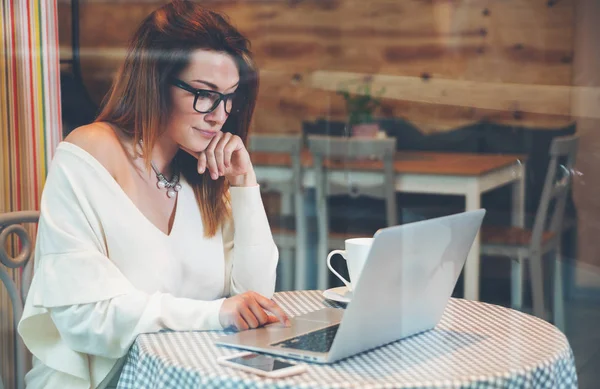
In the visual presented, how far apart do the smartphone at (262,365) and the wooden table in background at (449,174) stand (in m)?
1.03

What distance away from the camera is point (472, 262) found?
250cm

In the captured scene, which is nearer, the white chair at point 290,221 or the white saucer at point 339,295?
the white saucer at point 339,295

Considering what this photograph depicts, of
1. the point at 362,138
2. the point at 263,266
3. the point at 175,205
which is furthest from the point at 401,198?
the point at 175,205

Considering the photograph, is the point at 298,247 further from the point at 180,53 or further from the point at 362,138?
the point at 180,53

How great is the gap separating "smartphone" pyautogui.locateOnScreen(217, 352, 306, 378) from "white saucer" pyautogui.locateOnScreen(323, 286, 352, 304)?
38cm

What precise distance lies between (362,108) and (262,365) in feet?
4.70

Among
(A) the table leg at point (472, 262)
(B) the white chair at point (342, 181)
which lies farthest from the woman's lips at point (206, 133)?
(A) the table leg at point (472, 262)

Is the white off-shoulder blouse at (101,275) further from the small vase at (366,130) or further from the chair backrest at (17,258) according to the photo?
the small vase at (366,130)

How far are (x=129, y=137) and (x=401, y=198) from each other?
1123 mm

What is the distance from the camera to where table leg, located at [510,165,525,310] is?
2531 millimetres

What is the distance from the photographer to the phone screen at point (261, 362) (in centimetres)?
112

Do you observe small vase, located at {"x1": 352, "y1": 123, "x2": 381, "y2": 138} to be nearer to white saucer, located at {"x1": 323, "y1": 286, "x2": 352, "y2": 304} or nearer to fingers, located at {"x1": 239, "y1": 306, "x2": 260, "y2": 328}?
white saucer, located at {"x1": 323, "y1": 286, "x2": 352, "y2": 304}

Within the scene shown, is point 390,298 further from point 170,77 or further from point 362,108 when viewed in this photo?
point 362,108

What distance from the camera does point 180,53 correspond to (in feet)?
5.04
